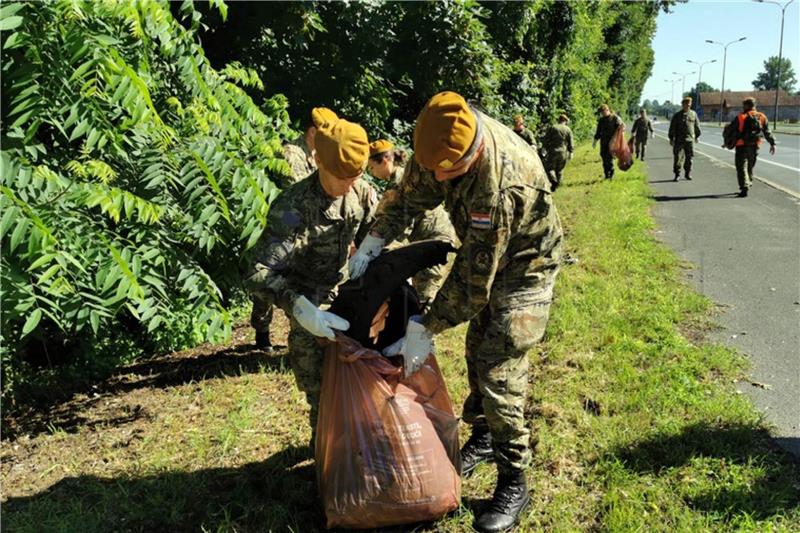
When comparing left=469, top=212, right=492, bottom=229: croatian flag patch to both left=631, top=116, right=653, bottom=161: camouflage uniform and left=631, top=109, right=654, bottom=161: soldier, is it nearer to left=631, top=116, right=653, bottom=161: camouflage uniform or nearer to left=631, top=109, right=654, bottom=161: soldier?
left=631, top=109, right=654, bottom=161: soldier

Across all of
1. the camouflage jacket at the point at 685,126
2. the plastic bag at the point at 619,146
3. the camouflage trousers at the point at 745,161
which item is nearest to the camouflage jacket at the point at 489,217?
the camouflage trousers at the point at 745,161

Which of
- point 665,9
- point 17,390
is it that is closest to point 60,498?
point 17,390

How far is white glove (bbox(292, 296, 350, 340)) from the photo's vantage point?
2.50m

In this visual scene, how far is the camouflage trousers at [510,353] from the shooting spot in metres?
2.57

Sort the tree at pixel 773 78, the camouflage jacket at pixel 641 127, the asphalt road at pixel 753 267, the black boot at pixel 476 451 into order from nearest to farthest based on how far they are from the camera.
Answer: the black boot at pixel 476 451
the asphalt road at pixel 753 267
the camouflage jacket at pixel 641 127
the tree at pixel 773 78

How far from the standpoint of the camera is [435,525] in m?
2.67

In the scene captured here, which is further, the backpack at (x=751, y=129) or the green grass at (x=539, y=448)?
the backpack at (x=751, y=129)

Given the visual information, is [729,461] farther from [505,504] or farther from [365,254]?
[365,254]

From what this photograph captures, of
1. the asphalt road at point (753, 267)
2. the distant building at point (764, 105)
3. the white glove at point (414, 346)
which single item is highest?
the distant building at point (764, 105)

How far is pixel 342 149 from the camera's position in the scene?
2.43m

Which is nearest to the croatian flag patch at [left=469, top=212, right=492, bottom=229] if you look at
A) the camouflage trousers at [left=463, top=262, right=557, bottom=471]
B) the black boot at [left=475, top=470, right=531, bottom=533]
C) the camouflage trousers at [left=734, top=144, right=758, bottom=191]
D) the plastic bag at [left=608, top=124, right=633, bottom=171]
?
the camouflage trousers at [left=463, top=262, right=557, bottom=471]

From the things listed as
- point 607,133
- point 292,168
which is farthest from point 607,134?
point 292,168

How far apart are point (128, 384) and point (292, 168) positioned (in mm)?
2113

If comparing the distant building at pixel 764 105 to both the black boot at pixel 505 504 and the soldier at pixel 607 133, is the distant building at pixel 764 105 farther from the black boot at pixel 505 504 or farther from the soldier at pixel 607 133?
the black boot at pixel 505 504
